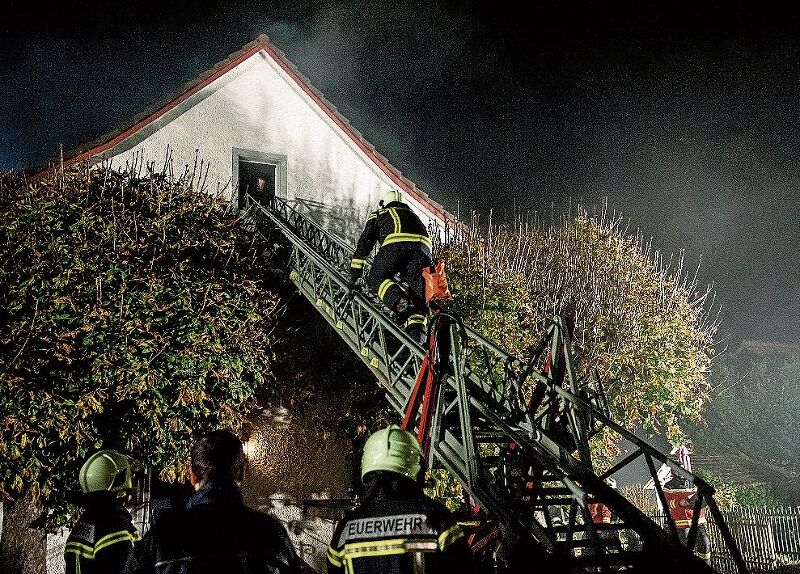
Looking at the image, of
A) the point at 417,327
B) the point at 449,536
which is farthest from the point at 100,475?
the point at 417,327

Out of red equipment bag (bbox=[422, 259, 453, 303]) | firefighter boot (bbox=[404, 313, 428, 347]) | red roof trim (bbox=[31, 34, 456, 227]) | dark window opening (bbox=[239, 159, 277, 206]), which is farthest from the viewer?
dark window opening (bbox=[239, 159, 277, 206])

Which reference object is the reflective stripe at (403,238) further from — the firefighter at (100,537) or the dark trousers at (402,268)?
the firefighter at (100,537)

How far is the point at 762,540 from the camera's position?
14422 millimetres

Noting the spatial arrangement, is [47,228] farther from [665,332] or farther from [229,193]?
[665,332]

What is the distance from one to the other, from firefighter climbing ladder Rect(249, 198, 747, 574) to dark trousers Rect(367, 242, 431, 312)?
0.29 metres

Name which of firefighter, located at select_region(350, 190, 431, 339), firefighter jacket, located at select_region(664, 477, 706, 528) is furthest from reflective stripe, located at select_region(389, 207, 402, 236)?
firefighter jacket, located at select_region(664, 477, 706, 528)

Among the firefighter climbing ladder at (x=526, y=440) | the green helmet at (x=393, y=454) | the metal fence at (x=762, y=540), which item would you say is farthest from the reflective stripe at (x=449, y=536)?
the metal fence at (x=762, y=540)

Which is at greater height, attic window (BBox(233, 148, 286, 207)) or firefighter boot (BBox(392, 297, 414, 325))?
attic window (BBox(233, 148, 286, 207))

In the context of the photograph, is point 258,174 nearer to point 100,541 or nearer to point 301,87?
point 301,87

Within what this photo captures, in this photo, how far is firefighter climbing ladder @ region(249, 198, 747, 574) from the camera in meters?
4.36

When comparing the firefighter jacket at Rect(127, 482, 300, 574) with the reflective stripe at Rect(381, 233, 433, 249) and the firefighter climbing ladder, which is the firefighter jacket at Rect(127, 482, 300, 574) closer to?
the firefighter climbing ladder

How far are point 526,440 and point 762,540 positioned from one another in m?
12.2

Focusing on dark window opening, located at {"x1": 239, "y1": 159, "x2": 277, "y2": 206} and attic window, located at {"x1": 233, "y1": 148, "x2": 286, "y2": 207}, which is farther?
dark window opening, located at {"x1": 239, "y1": 159, "x2": 277, "y2": 206}

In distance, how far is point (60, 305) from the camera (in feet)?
23.2
